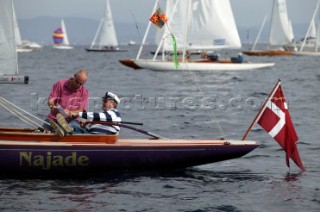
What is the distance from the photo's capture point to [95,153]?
11586 mm

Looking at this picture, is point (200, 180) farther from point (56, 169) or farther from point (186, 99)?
point (186, 99)

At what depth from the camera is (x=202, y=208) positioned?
1005 centimetres

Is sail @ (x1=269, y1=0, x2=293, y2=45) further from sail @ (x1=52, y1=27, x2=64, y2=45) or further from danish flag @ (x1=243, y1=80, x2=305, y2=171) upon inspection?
sail @ (x1=52, y1=27, x2=64, y2=45)

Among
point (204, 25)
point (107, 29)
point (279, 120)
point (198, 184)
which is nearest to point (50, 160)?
point (198, 184)

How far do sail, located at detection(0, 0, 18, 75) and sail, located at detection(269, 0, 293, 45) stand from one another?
83.5 meters

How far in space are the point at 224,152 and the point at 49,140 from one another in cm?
305

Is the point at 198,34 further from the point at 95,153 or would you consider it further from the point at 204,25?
the point at 95,153

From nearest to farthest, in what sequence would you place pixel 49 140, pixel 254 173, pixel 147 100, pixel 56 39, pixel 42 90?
1. pixel 49 140
2. pixel 254 173
3. pixel 147 100
4. pixel 42 90
5. pixel 56 39

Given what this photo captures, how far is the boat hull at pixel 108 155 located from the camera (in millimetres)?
11336

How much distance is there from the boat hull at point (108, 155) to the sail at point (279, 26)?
83017 mm

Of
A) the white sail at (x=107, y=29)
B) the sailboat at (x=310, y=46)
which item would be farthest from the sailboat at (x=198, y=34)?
the white sail at (x=107, y=29)

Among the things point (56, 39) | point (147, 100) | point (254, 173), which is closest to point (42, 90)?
point (147, 100)

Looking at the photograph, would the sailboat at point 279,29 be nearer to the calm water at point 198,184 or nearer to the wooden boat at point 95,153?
the calm water at point 198,184

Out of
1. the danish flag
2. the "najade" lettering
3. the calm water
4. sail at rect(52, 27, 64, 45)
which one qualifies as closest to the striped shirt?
the "najade" lettering
